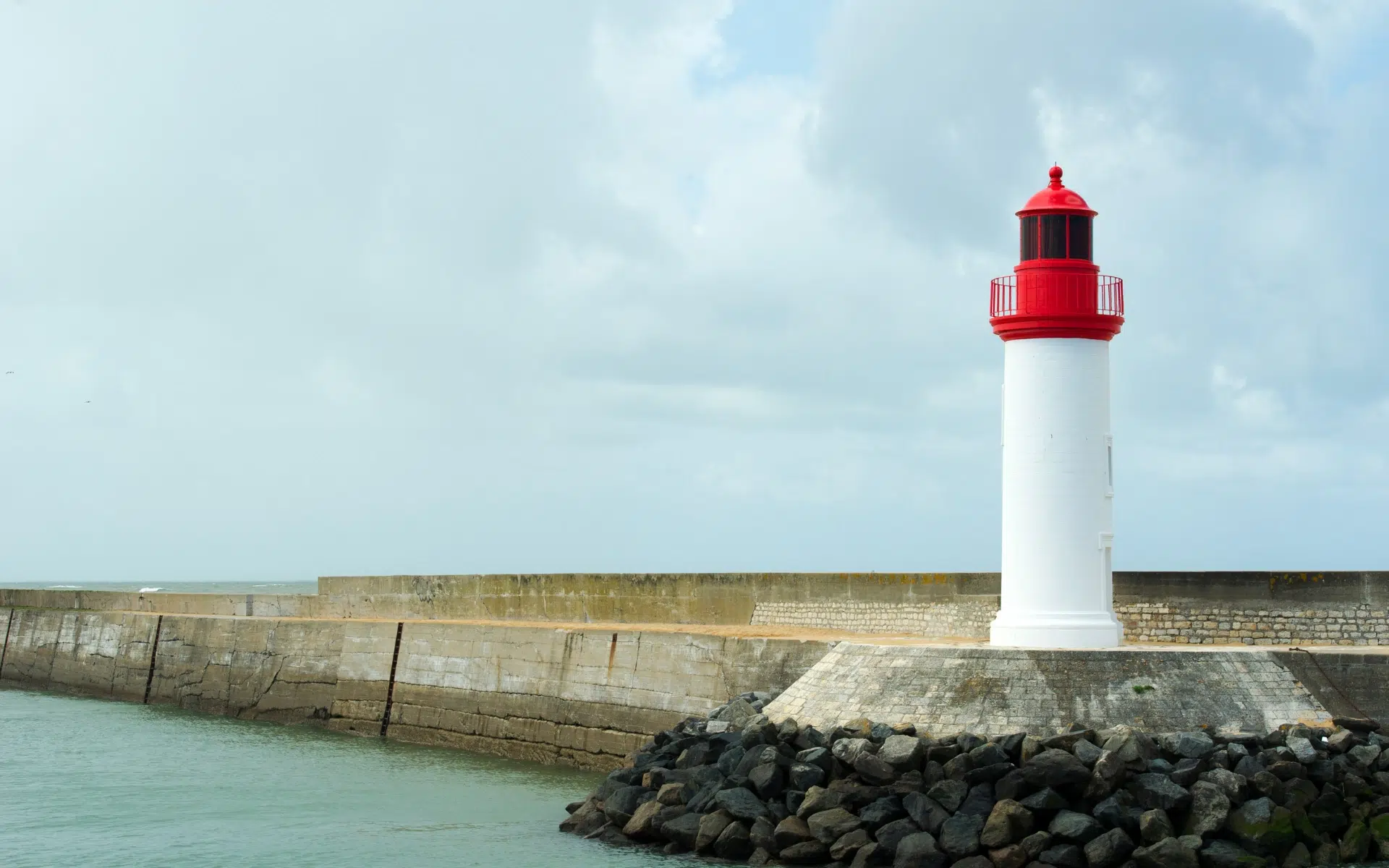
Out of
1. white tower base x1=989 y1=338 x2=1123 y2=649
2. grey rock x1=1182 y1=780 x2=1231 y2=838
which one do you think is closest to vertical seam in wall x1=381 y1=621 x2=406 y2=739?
white tower base x1=989 y1=338 x2=1123 y2=649

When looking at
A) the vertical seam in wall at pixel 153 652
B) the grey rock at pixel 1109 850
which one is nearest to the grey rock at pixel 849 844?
the grey rock at pixel 1109 850

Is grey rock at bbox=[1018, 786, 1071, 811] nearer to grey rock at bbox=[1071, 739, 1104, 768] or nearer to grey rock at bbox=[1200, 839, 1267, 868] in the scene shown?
grey rock at bbox=[1071, 739, 1104, 768]

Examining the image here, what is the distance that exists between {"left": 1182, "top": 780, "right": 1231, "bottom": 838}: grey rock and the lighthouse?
214cm

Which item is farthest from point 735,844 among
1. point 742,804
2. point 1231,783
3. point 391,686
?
point 391,686

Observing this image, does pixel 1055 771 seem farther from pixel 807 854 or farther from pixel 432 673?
pixel 432 673

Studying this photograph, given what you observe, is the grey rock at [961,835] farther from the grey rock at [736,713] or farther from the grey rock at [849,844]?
the grey rock at [736,713]

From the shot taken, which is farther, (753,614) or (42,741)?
(42,741)

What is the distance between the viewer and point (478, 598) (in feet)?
71.0

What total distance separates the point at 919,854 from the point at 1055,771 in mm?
1118

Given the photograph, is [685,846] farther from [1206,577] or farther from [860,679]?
[1206,577]

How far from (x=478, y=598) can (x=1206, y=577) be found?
1071 cm

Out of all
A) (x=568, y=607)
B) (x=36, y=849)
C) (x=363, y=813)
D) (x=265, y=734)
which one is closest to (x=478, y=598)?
(x=568, y=607)

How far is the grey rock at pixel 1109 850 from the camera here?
33.2 ft

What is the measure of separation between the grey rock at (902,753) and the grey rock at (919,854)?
2.29ft
